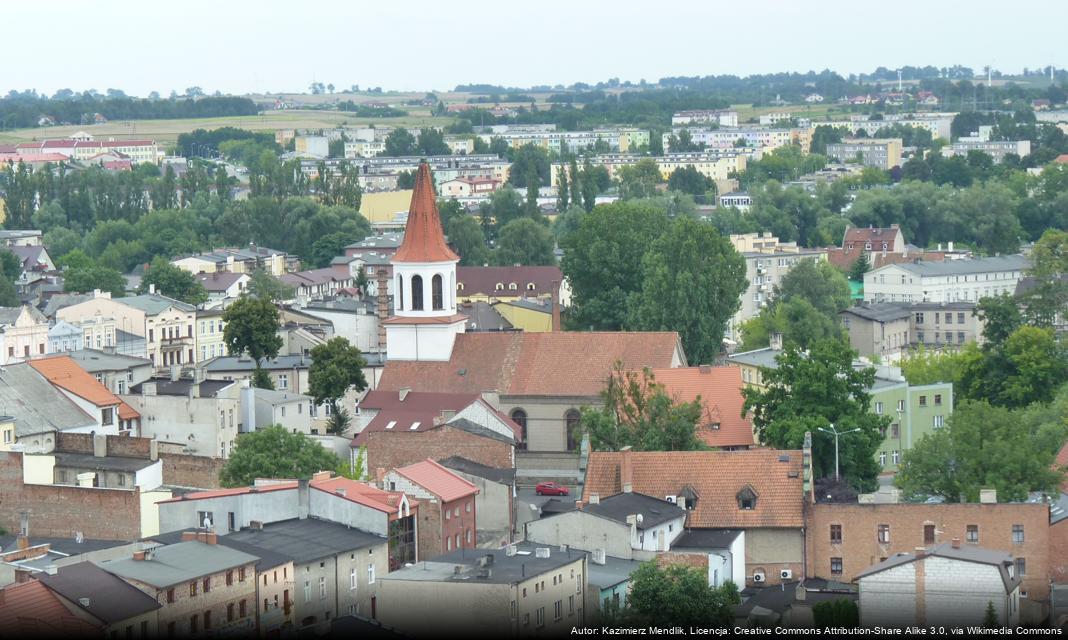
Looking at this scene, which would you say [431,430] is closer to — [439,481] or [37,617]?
[439,481]

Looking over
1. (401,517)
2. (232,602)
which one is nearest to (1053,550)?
(401,517)

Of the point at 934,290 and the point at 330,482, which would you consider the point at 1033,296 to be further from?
the point at 330,482

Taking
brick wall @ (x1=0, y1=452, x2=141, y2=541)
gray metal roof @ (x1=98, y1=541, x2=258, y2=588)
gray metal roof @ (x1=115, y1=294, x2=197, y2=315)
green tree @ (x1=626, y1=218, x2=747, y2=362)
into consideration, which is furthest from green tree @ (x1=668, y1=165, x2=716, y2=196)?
gray metal roof @ (x1=98, y1=541, x2=258, y2=588)

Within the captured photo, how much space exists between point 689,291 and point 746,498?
29.8 m

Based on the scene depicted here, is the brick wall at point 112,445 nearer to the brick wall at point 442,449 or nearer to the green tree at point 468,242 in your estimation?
the brick wall at point 442,449

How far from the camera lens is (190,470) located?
63.3 meters

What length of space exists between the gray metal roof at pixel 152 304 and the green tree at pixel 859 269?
47.2 m

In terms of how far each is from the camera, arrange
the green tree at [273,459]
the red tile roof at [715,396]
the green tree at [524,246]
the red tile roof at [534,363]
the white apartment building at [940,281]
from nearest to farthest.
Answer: the green tree at [273,459], the red tile roof at [715,396], the red tile roof at [534,363], the white apartment building at [940,281], the green tree at [524,246]

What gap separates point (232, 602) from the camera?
149ft

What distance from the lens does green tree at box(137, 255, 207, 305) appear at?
360ft

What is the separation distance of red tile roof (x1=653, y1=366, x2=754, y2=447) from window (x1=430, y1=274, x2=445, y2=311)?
24.9ft

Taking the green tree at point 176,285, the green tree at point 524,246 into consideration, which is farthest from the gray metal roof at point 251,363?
the green tree at point 524,246

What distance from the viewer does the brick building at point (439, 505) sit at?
53.3 meters

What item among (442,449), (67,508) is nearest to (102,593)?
(67,508)
